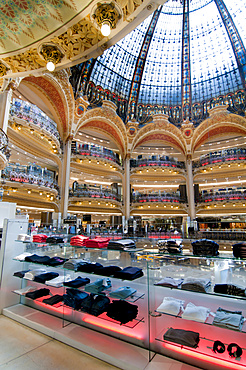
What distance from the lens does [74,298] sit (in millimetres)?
3645

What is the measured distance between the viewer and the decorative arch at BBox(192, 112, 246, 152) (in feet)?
91.7

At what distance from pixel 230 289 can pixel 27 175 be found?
16865mm

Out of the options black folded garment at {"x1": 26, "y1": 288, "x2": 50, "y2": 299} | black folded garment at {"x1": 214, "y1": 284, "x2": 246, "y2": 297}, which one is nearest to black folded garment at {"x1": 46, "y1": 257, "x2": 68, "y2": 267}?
black folded garment at {"x1": 26, "y1": 288, "x2": 50, "y2": 299}

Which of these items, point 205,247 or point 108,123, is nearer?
point 205,247

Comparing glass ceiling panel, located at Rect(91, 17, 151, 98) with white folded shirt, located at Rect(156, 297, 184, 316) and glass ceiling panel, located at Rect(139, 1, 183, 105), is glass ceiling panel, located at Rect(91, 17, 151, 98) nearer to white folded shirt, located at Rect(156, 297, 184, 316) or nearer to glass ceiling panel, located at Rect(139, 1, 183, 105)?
glass ceiling panel, located at Rect(139, 1, 183, 105)

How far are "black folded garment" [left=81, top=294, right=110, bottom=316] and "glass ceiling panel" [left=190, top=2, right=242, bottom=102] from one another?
31.5 metres

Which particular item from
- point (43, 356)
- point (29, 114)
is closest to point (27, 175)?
point (29, 114)


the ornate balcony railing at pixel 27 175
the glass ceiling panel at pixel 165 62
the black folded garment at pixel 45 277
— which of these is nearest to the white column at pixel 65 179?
the ornate balcony railing at pixel 27 175

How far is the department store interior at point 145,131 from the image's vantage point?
733 inches

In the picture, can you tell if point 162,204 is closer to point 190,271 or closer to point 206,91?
point 206,91

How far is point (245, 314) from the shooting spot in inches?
103

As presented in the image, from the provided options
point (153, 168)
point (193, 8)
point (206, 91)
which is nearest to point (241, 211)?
point (153, 168)

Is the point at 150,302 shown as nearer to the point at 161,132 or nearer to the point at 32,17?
the point at 32,17

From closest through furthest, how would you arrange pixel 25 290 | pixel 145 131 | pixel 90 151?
pixel 25 290
pixel 90 151
pixel 145 131
